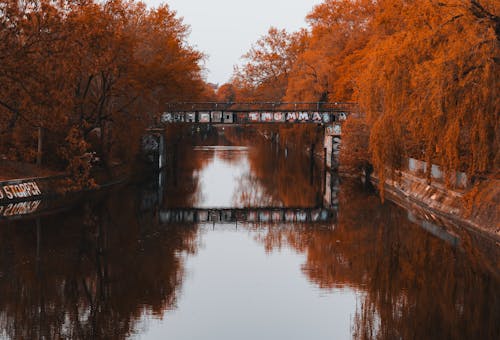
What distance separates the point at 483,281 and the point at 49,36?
21.9 metres

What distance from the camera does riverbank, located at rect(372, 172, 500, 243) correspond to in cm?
2564

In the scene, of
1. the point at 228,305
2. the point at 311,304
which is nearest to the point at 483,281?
the point at 311,304

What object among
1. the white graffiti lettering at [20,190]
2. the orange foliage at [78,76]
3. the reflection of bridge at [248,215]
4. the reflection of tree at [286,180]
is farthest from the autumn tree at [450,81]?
the white graffiti lettering at [20,190]

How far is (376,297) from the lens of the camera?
60.2 feet

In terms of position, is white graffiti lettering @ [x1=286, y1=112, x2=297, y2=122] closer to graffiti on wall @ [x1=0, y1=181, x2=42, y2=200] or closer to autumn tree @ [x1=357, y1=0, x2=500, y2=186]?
graffiti on wall @ [x1=0, y1=181, x2=42, y2=200]

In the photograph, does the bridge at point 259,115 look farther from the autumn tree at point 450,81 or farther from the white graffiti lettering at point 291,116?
the autumn tree at point 450,81

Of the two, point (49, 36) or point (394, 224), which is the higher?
point (49, 36)

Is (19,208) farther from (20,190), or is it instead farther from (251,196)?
(251,196)

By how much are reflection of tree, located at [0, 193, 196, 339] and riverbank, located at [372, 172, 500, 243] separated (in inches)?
401

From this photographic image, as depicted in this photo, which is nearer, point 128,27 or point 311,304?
point 311,304

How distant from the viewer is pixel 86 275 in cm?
1986

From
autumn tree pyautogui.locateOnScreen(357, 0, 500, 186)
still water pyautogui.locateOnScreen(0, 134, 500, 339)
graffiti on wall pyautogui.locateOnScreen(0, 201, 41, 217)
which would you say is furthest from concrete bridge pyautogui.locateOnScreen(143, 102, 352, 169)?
autumn tree pyautogui.locateOnScreen(357, 0, 500, 186)

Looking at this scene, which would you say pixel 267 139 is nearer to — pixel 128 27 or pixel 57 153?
pixel 128 27

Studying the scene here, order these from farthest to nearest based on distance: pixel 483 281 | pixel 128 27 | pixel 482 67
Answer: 1. pixel 128 27
2. pixel 482 67
3. pixel 483 281
